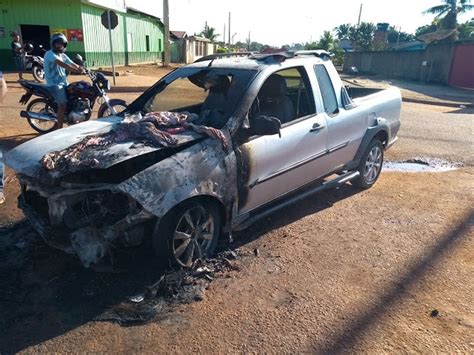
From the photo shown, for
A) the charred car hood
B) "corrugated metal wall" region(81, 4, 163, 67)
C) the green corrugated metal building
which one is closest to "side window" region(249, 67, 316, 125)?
the charred car hood

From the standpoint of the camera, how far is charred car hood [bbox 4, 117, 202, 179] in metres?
3.23

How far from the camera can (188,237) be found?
3.52 m

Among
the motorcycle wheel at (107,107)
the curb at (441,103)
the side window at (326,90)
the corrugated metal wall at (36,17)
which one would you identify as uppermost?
the corrugated metal wall at (36,17)

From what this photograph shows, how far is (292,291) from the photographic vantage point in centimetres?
343

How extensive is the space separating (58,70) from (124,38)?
22.2 metres

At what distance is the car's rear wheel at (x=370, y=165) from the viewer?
5.60 m

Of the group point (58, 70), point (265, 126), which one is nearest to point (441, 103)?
point (58, 70)

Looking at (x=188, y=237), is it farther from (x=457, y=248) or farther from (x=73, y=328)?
(x=457, y=248)

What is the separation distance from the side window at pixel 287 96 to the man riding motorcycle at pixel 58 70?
468 cm

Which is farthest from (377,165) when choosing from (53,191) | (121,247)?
(53,191)

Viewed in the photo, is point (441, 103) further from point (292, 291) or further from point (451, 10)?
point (451, 10)

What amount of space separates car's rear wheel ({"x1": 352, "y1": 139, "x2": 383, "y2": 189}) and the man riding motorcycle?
5.30m

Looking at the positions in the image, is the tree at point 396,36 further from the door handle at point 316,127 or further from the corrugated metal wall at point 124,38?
the door handle at point 316,127

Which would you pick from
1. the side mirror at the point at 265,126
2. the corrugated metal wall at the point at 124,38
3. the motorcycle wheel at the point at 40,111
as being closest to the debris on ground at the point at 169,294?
the side mirror at the point at 265,126
